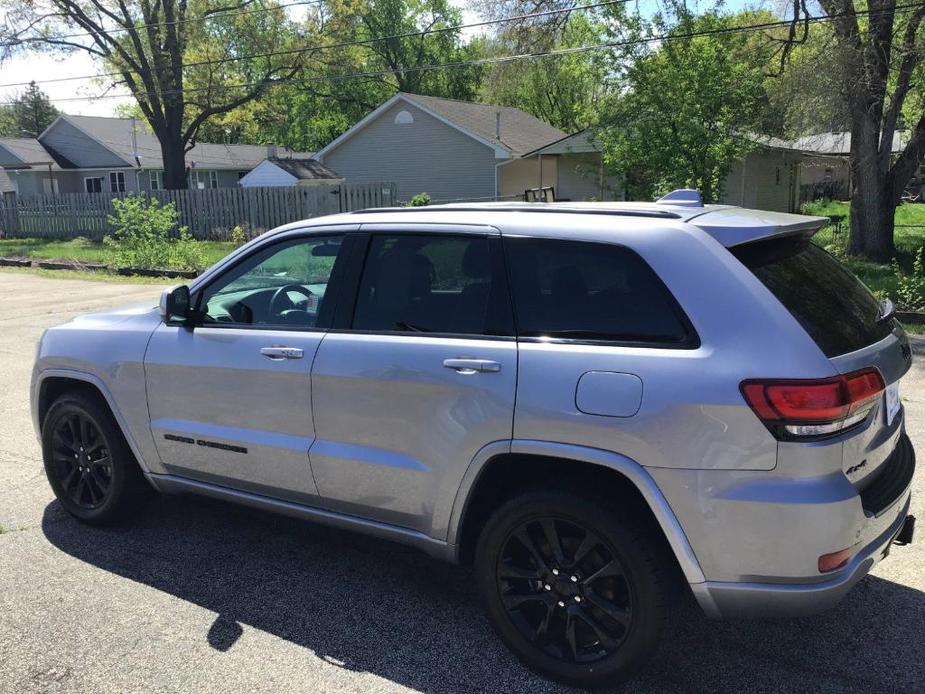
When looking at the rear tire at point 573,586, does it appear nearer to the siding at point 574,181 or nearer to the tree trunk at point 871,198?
the tree trunk at point 871,198

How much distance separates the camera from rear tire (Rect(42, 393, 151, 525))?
14.5ft

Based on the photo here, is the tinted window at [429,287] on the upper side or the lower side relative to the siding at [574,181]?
lower

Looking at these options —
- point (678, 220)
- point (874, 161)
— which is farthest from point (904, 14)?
point (678, 220)

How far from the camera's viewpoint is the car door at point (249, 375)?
369cm

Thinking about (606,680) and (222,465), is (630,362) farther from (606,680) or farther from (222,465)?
(222,465)

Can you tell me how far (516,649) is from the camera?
3.21 metres

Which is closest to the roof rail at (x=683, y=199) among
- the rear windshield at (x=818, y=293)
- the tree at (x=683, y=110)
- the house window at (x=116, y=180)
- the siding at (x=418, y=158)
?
the rear windshield at (x=818, y=293)

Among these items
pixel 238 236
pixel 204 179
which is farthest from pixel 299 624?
pixel 204 179

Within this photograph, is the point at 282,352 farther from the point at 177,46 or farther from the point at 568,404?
the point at 177,46

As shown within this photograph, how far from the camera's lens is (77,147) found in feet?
155

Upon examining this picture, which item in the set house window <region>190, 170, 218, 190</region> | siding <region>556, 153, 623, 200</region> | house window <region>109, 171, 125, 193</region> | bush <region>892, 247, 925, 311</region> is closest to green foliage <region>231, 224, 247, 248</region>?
siding <region>556, 153, 623, 200</region>

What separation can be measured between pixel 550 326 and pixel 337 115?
2174 inches

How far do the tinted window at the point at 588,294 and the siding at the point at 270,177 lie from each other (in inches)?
1382

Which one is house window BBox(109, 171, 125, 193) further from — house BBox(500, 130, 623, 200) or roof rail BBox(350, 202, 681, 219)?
roof rail BBox(350, 202, 681, 219)
